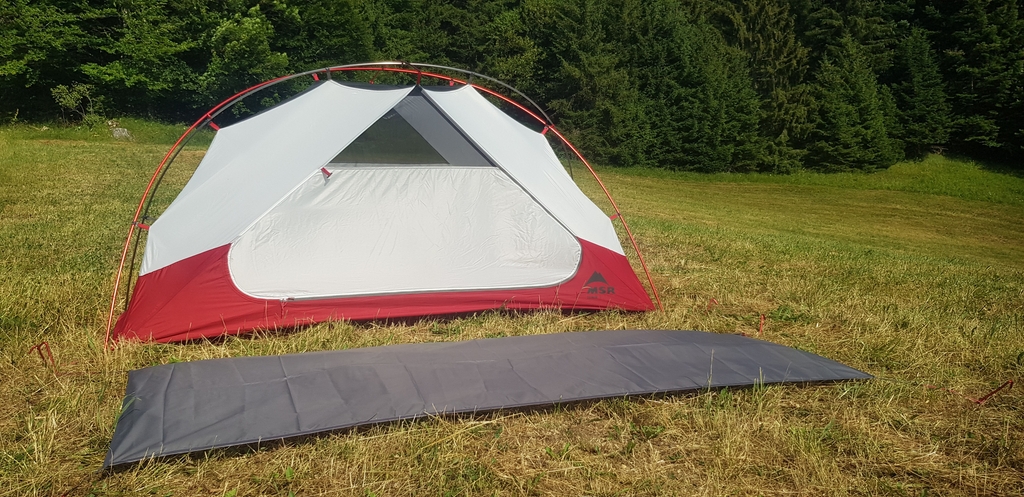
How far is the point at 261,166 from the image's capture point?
4.62 m

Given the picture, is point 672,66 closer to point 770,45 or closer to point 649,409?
point 770,45

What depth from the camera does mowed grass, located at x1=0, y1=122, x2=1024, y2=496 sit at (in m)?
2.66

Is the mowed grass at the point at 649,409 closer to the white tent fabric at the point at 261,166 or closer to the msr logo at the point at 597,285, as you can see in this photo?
the msr logo at the point at 597,285

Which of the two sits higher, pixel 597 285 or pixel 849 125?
pixel 849 125

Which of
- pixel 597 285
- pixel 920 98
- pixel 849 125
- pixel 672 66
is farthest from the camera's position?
pixel 920 98

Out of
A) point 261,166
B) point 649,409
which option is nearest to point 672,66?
point 261,166

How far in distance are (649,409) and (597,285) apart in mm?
1639

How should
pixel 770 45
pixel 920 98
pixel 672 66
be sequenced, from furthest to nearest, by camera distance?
pixel 770 45
pixel 920 98
pixel 672 66

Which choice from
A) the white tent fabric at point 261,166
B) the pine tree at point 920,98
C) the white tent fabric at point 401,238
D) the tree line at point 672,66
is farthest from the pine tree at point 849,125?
the white tent fabric at point 261,166

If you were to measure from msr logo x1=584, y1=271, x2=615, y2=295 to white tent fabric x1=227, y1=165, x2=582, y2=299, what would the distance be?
0.14m

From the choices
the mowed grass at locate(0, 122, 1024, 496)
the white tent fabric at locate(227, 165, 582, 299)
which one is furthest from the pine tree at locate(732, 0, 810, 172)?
the white tent fabric at locate(227, 165, 582, 299)

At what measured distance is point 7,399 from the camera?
314 cm

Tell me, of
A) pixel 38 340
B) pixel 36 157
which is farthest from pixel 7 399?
pixel 36 157

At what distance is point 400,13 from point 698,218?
22.6 metres
